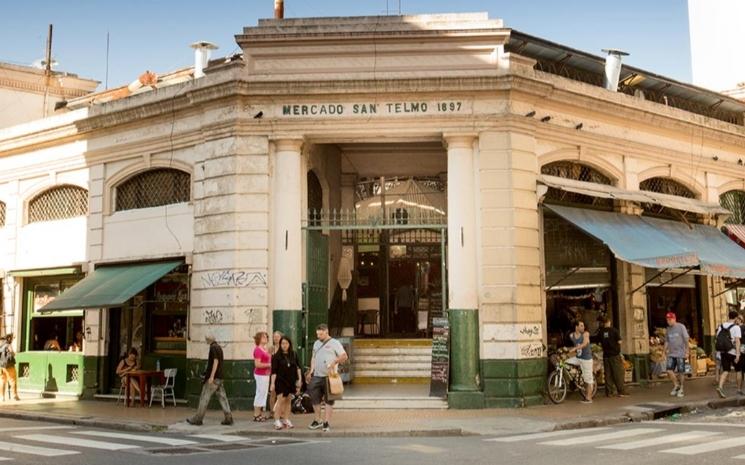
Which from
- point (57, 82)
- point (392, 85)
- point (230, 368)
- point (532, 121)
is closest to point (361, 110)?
point (392, 85)

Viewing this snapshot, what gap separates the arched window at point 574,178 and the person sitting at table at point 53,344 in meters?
13.0

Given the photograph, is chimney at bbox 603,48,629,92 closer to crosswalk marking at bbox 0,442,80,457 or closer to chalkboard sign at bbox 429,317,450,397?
chalkboard sign at bbox 429,317,450,397

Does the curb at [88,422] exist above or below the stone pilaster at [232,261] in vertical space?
below

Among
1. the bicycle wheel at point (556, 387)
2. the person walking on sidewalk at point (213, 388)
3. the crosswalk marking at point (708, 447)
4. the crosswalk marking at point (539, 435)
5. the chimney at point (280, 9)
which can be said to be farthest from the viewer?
the chimney at point (280, 9)

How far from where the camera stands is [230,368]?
1573 cm

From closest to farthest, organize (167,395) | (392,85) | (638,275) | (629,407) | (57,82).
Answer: (629,407), (392,85), (167,395), (638,275), (57,82)

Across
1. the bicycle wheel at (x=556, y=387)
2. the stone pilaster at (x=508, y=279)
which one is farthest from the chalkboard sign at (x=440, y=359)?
the bicycle wheel at (x=556, y=387)

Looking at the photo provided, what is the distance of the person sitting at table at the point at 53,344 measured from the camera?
20375 mm

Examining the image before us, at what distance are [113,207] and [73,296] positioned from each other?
2.58m

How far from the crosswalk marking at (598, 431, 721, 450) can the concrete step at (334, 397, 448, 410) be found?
196 inches

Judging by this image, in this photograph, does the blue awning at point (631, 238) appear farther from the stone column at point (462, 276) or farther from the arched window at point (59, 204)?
the arched window at point (59, 204)

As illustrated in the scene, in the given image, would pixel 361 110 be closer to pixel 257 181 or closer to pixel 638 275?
pixel 257 181

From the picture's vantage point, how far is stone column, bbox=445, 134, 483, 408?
15523 mm

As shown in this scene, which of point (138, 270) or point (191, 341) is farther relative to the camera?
point (138, 270)
